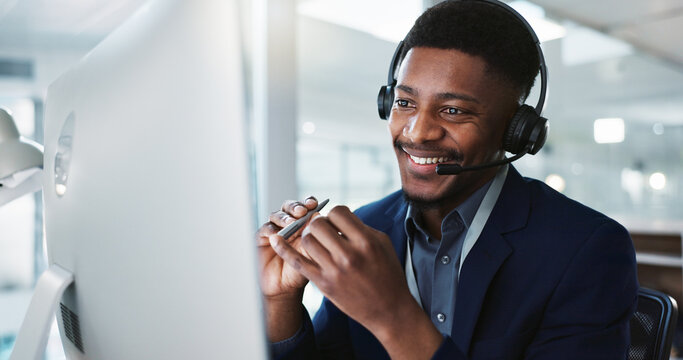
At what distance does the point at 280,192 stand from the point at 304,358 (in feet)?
5.26

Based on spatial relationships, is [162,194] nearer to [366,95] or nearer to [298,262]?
[298,262]

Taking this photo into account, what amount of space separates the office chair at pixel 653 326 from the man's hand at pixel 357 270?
0.66 m

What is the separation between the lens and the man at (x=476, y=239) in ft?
2.68

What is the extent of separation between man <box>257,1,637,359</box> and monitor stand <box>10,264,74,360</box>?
266 millimetres

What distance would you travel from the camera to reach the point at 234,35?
0.37 m

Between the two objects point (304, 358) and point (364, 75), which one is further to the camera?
point (364, 75)

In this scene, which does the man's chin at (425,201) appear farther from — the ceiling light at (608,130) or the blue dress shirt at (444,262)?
the ceiling light at (608,130)

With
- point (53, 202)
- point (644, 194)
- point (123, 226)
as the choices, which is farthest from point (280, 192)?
point (644, 194)

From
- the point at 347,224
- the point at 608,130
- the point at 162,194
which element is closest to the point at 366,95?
the point at 347,224

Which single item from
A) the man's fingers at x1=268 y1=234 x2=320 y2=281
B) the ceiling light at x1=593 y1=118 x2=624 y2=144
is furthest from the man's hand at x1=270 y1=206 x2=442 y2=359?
the ceiling light at x1=593 y1=118 x2=624 y2=144

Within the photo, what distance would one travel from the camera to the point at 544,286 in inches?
33.9

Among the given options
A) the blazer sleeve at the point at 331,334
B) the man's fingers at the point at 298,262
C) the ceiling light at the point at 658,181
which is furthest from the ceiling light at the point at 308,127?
the ceiling light at the point at 658,181

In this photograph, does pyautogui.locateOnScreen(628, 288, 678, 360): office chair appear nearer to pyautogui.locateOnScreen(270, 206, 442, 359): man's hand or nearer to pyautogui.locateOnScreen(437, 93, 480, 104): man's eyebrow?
pyautogui.locateOnScreen(437, 93, 480, 104): man's eyebrow

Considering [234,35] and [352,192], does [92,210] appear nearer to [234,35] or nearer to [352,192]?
[234,35]
